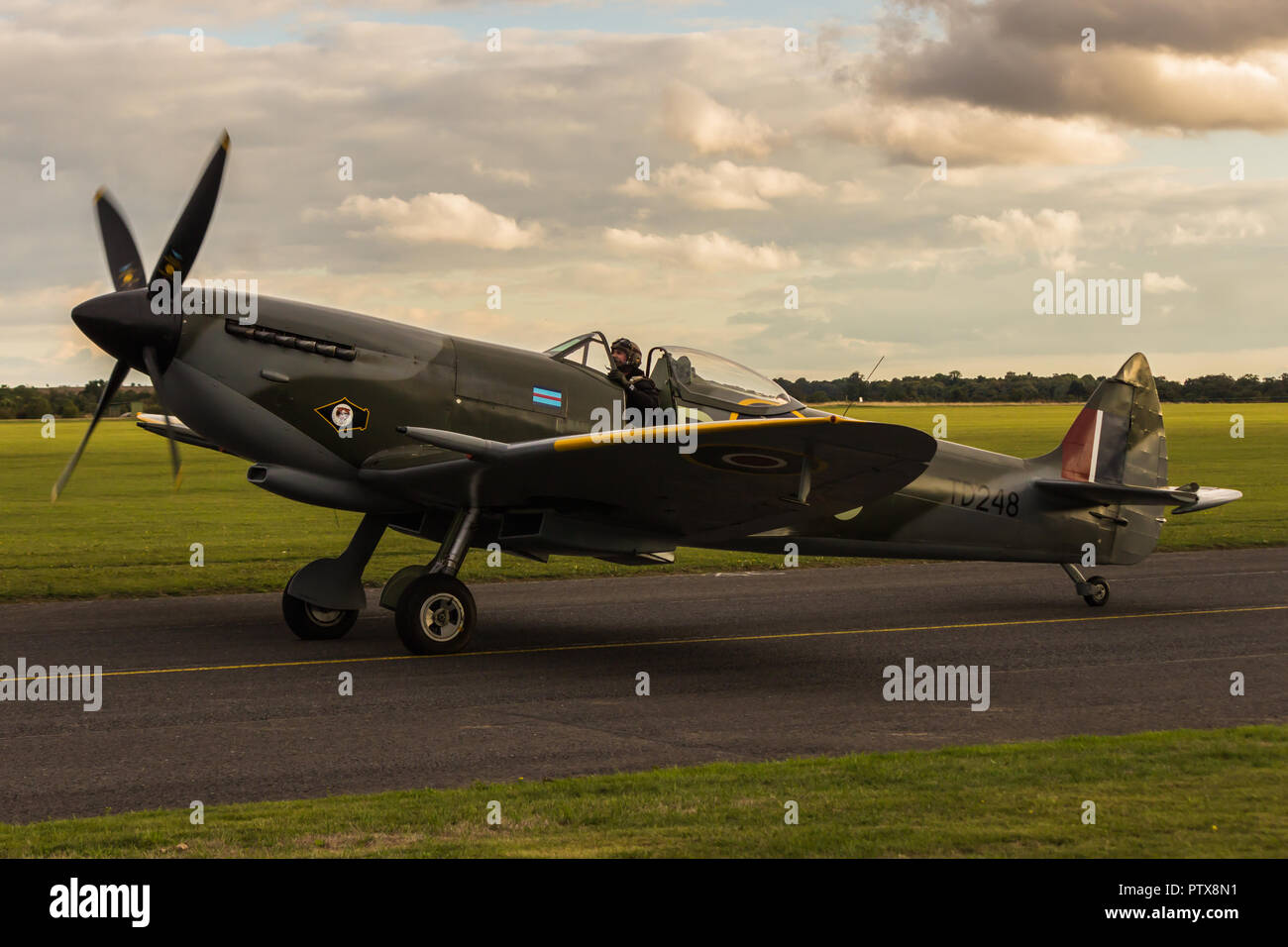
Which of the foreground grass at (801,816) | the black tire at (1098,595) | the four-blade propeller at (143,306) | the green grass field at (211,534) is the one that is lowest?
the foreground grass at (801,816)

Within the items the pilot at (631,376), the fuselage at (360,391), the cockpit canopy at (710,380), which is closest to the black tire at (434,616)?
the fuselage at (360,391)

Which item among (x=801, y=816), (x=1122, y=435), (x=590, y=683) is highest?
(x=1122, y=435)

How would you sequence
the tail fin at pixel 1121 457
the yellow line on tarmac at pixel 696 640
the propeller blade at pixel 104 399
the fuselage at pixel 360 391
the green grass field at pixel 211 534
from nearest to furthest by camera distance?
the yellow line on tarmac at pixel 696 640 → the fuselage at pixel 360 391 → the propeller blade at pixel 104 399 → the tail fin at pixel 1121 457 → the green grass field at pixel 211 534

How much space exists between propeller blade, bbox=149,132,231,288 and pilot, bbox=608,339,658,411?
12.6ft

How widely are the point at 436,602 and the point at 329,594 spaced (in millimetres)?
1329

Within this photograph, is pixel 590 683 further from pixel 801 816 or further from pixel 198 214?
pixel 198 214

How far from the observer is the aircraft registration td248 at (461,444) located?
1004 centimetres

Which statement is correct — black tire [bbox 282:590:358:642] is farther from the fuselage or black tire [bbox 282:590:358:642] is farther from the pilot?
the pilot

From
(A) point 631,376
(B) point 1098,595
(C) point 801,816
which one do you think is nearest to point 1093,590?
(B) point 1098,595

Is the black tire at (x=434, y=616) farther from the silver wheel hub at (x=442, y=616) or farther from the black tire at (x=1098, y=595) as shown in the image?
the black tire at (x=1098, y=595)

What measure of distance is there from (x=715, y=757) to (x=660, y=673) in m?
2.83

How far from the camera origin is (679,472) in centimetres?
1027

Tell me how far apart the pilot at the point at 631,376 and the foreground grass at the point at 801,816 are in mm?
5026

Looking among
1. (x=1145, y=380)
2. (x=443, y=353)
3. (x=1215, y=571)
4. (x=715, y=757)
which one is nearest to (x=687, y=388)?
(x=443, y=353)
